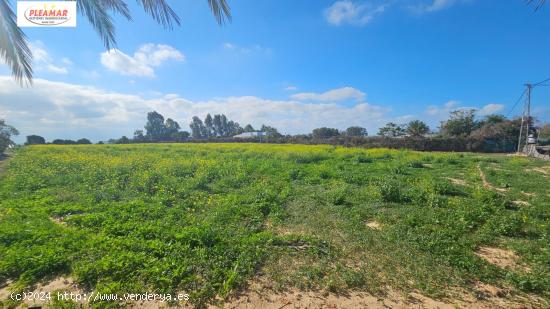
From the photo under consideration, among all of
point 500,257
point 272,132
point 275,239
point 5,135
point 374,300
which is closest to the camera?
point 374,300

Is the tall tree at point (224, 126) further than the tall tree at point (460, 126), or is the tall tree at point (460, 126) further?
the tall tree at point (224, 126)

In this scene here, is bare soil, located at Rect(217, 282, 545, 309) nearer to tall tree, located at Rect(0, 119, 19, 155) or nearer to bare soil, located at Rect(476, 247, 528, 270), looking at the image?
bare soil, located at Rect(476, 247, 528, 270)

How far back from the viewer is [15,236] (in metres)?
4.32

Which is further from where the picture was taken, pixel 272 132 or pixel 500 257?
pixel 272 132

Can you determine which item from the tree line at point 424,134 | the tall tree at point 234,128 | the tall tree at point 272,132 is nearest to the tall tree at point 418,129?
the tree line at point 424,134

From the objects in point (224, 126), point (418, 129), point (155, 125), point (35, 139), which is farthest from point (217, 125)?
point (418, 129)

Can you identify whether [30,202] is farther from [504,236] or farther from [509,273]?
[504,236]

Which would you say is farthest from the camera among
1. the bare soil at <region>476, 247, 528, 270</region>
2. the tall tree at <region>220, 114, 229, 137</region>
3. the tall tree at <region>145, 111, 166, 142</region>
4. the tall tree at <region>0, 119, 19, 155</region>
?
the tall tree at <region>220, 114, 229, 137</region>

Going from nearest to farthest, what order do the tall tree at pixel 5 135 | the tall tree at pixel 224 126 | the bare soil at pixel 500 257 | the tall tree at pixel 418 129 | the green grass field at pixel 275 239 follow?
the green grass field at pixel 275 239
the bare soil at pixel 500 257
the tall tree at pixel 5 135
the tall tree at pixel 418 129
the tall tree at pixel 224 126

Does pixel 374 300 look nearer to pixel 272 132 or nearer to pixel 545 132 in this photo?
pixel 545 132

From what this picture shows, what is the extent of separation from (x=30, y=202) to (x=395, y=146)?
32.9 meters

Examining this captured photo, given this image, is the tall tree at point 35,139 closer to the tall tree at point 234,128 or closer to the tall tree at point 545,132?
the tall tree at point 234,128

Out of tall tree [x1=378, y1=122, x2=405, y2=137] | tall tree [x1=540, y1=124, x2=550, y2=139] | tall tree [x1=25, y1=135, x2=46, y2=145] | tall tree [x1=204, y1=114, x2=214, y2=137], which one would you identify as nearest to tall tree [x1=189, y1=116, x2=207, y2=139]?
tall tree [x1=204, y1=114, x2=214, y2=137]

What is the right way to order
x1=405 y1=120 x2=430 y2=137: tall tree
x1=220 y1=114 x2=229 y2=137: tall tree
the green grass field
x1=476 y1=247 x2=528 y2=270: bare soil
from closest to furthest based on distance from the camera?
1. the green grass field
2. x1=476 y1=247 x2=528 y2=270: bare soil
3. x1=405 y1=120 x2=430 y2=137: tall tree
4. x1=220 y1=114 x2=229 y2=137: tall tree
